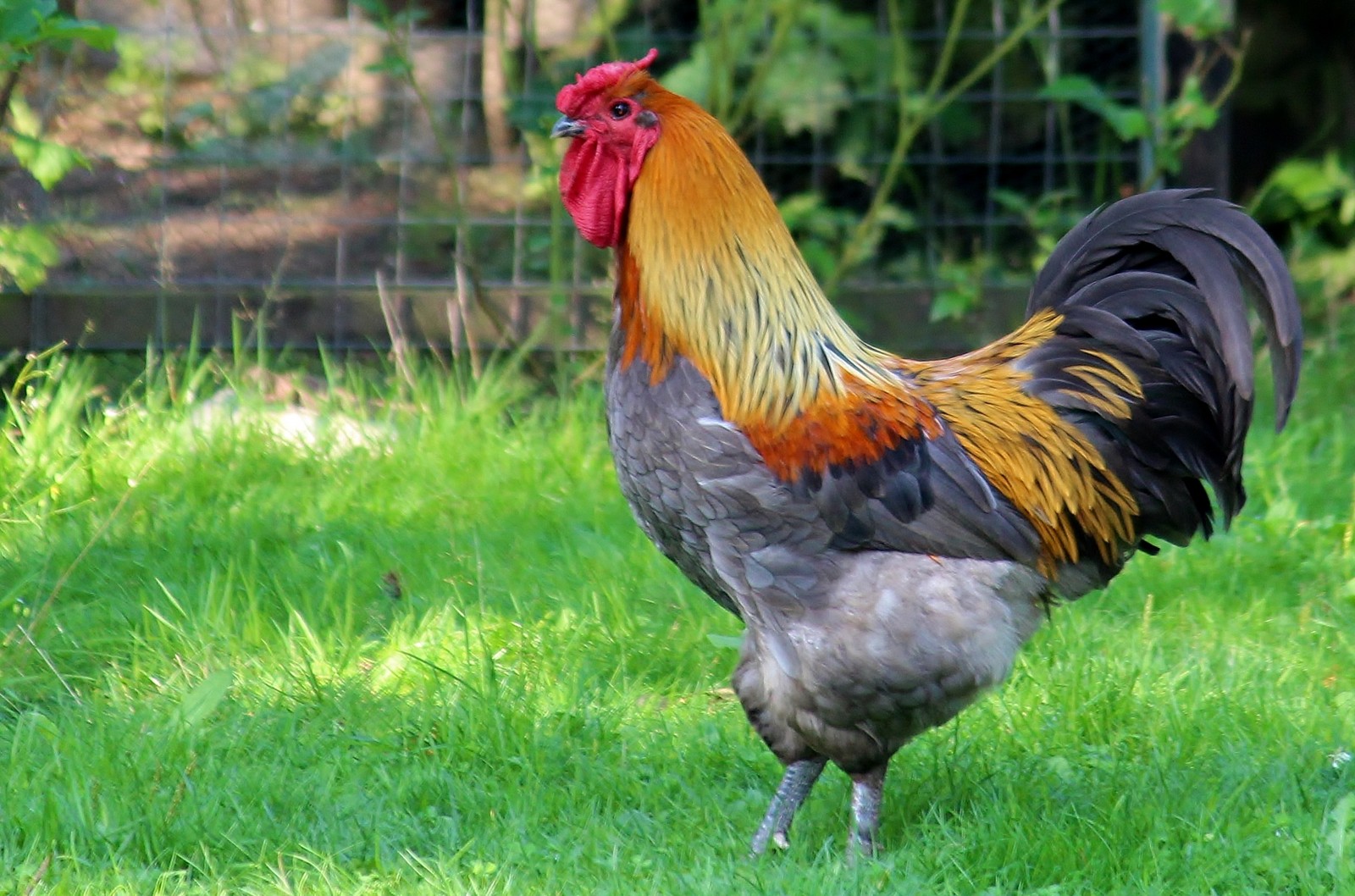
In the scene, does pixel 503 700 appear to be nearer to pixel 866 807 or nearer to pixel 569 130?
pixel 866 807

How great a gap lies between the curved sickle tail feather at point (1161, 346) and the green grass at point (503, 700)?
0.65 m

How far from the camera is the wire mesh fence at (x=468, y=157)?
566cm

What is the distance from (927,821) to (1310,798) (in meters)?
0.86

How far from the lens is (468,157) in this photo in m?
6.02

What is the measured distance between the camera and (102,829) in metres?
2.85

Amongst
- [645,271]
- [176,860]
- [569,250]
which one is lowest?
[176,860]

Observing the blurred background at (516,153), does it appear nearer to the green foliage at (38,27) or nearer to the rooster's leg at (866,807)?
the green foliage at (38,27)

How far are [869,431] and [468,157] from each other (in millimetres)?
3584

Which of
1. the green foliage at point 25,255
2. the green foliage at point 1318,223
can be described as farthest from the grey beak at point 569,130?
the green foliage at point 1318,223

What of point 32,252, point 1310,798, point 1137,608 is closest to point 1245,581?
point 1137,608

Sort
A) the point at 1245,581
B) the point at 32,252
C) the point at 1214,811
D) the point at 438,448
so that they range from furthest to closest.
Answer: the point at 438,448 < the point at 1245,581 < the point at 32,252 < the point at 1214,811

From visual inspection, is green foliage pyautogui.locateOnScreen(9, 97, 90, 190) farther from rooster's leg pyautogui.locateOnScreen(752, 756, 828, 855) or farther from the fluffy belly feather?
rooster's leg pyautogui.locateOnScreen(752, 756, 828, 855)

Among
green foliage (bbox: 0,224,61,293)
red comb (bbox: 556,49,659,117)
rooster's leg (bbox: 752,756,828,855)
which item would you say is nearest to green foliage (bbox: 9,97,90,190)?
green foliage (bbox: 0,224,61,293)

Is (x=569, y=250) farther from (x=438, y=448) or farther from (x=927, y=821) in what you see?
(x=927, y=821)
